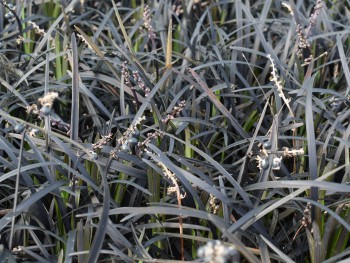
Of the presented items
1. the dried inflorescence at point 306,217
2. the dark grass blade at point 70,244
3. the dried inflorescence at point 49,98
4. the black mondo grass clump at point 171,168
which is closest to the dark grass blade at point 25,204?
the black mondo grass clump at point 171,168

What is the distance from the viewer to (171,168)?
207 centimetres

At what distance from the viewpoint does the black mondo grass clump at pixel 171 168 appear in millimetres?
2000

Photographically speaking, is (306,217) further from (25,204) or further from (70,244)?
(25,204)

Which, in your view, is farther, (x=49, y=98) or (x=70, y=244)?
(x=70, y=244)

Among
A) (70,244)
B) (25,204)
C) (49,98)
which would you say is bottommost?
(70,244)

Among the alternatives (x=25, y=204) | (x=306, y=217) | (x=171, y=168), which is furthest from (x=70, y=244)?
(x=306, y=217)

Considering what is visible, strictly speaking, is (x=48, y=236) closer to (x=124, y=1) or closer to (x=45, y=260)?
(x=45, y=260)

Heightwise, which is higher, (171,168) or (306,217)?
(171,168)

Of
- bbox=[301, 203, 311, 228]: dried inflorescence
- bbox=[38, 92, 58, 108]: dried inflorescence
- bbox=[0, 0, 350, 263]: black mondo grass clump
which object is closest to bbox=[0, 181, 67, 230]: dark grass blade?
bbox=[0, 0, 350, 263]: black mondo grass clump

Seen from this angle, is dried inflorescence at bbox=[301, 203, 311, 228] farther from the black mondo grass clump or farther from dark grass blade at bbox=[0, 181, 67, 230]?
dark grass blade at bbox=[0, 181, 67, 230]

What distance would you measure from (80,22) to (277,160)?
7.22 feet

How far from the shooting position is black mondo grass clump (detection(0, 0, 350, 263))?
2000mm

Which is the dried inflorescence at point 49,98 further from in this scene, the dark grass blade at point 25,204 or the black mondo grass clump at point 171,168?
the dark grass blade at point 25,204

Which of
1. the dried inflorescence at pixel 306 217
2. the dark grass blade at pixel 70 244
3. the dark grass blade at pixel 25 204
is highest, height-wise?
the dark grass blade at pixel 25 204
